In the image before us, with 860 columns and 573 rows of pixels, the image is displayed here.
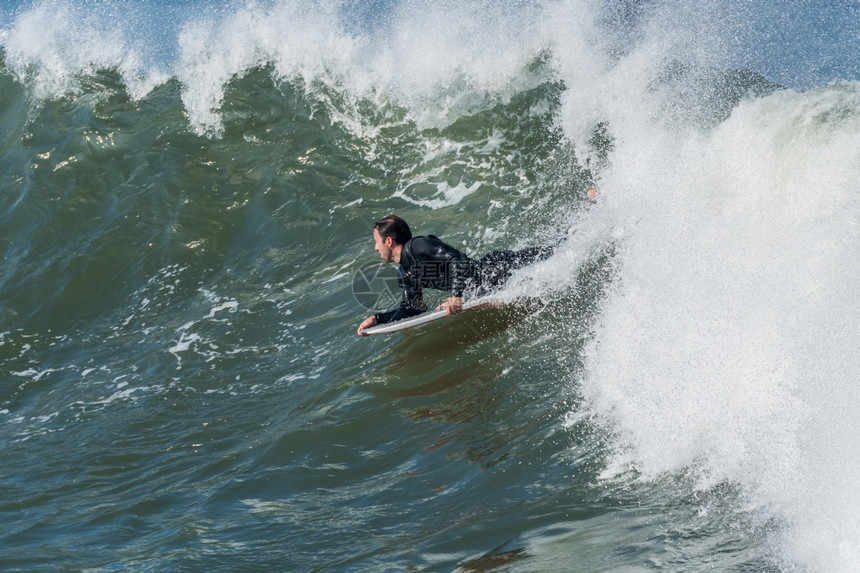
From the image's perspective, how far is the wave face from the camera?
5.08 m

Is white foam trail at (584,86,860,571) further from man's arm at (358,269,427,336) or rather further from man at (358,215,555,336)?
man's arm at (358,269,427,336)

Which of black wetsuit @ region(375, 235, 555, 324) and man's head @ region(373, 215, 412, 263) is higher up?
man's head @ region(373, 215, 412, 263)

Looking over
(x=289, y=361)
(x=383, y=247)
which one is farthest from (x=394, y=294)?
(x=383, y=247)

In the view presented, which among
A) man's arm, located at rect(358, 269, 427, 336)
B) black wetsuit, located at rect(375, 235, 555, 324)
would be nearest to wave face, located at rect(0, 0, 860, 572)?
black wetsuit, located at rect(375, 235, 555, 324)

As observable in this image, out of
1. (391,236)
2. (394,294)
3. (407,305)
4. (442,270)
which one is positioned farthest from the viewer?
(394,294)

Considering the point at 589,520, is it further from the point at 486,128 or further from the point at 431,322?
the point at 486,128

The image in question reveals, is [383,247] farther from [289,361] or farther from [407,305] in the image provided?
[289,361]

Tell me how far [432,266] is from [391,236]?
43 cm

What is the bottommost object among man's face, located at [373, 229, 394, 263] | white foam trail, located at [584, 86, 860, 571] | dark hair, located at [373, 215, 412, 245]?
white foam trail, located at [584, 86, 860, 571]

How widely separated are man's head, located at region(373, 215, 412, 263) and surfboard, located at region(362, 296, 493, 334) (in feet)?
1.68

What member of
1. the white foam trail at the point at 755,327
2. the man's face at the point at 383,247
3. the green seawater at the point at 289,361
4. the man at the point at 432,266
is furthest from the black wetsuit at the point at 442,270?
the white foam trail at the point at 755,327

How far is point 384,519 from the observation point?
5.50 m

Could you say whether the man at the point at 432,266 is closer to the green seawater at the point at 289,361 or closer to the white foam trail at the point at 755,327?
the green seawater at the point at 289,361

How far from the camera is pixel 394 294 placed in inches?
372
